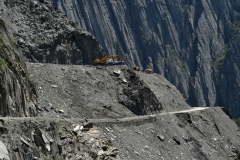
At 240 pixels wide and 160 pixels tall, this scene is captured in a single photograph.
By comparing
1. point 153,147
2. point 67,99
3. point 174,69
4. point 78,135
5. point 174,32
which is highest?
point 174,32

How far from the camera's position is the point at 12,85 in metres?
33.4

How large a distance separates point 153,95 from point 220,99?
329ft

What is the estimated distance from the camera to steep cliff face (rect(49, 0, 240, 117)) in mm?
153500

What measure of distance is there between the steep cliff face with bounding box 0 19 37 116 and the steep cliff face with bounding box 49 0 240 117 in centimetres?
10708

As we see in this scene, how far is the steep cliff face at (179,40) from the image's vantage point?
153500 millimetres

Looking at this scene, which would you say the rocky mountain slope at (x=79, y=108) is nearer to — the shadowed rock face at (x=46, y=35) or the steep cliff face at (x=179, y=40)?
the shadowed rock face at (x=46, y=35)

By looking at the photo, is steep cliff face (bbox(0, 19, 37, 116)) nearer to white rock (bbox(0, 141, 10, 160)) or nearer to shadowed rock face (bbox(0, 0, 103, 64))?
white rock (bbox(0, 141, 10, 160))

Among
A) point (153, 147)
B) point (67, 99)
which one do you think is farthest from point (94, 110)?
point (153, 147)

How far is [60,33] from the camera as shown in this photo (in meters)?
79.4

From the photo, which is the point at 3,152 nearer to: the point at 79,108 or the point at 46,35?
the point at 79,108

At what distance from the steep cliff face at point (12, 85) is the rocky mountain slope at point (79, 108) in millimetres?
70

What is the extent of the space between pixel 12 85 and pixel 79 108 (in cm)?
2140

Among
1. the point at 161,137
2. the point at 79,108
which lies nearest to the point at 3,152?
the point at 79,108

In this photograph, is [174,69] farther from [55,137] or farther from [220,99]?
[55,137]
